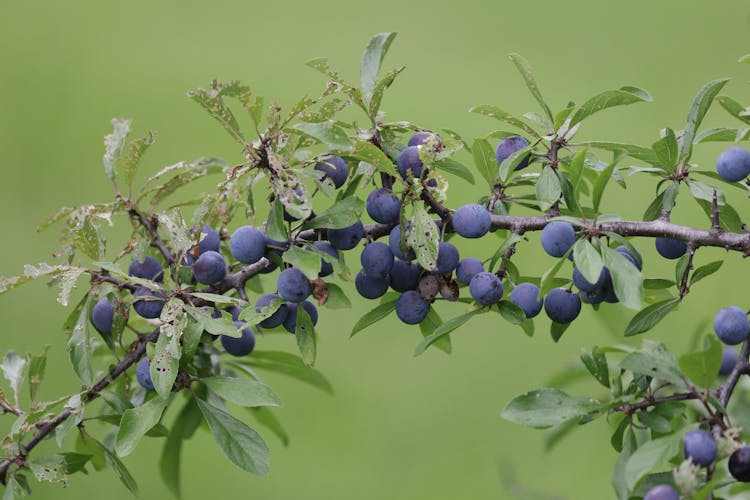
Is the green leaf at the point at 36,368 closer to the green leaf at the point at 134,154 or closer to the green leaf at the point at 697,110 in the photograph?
the green leaf at the point at 134,154

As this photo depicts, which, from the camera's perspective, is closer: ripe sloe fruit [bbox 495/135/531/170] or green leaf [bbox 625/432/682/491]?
green leaf [bbox 625/432/682/491]

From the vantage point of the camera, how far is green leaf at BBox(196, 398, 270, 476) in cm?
76

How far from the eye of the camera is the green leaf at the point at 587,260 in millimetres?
672

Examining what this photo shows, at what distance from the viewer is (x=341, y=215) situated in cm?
75

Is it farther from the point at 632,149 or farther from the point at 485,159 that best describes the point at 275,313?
the point at 632,149

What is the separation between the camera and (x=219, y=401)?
2.94 feet

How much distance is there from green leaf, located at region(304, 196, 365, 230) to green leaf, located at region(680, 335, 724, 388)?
29 cm

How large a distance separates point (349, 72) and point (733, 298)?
1395mm

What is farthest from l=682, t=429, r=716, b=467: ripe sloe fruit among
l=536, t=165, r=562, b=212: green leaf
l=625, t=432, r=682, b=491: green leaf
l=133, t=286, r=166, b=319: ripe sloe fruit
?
l=133, t=286, r=166, b=319: ripe sloe fruit

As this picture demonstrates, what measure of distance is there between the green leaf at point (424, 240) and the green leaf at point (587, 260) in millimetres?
113

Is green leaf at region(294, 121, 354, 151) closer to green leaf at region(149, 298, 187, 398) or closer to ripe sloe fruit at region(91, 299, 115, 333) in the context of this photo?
green leaf at region(149, 298, 187, 398)

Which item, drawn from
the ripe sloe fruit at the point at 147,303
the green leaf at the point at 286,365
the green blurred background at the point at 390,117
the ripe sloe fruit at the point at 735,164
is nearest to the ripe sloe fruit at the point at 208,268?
the ripe sloe fruit at the point at 147,303

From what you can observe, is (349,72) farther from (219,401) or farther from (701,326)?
(219,401)

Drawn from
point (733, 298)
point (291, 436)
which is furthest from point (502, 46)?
point (291, 436)
